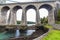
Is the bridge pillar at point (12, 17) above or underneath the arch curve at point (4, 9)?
underneath

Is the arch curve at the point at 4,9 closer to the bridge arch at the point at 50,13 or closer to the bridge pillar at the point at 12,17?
the bridge pillar at the point at 12,17

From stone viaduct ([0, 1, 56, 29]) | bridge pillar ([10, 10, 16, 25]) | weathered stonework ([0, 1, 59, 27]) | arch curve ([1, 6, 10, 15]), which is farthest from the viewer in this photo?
arch curve ([1, 6, 10, 15])

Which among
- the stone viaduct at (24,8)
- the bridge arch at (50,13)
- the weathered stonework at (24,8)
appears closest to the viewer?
the bridge arch at (50,13)

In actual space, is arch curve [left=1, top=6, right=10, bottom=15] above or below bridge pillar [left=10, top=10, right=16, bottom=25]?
above

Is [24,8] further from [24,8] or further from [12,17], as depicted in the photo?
[12,17]

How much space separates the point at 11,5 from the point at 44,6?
13.0 meters

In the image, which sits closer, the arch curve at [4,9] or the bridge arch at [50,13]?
the bridge arch at [50,13]

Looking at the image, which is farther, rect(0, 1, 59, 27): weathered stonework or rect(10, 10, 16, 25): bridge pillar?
rect(10, 10, 16, 25): bridge pillar

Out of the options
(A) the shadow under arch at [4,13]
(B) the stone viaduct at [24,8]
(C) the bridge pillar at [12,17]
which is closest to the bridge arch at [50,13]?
(B) the stone viaduct at [24,8]

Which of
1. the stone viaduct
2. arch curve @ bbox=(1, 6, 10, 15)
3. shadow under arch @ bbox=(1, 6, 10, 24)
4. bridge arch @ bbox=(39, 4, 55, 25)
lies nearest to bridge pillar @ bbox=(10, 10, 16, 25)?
the stone viaduct

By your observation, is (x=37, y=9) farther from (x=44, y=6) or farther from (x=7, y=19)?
(x=7, y=19)

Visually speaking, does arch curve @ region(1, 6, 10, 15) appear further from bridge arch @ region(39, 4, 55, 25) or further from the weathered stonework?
bridge arch @ region(39, 4, 55, 25)

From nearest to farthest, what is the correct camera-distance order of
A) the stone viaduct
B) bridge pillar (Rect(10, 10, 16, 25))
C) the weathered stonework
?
the stone viaduct
the weathered stonework
bridge pillar (Rect(10, 10, 16, 25))

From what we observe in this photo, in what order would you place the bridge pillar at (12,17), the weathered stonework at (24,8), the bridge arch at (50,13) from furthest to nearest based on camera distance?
the bridge pillar at (12,17) → the weathered stonework at (24,8) → the bridge arch at (50,13)
